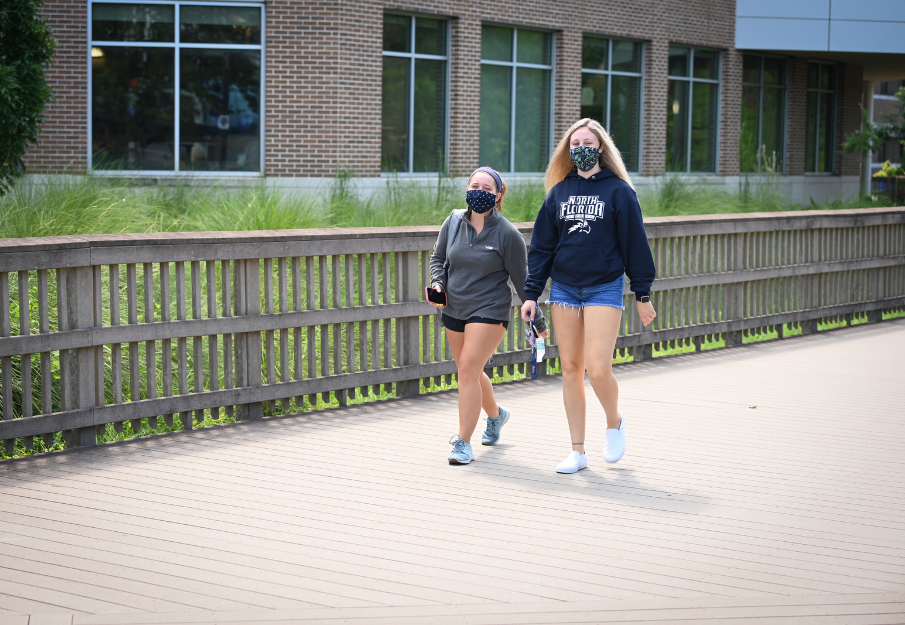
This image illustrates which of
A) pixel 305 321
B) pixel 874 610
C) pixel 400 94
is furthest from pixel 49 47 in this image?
pixel 874 610

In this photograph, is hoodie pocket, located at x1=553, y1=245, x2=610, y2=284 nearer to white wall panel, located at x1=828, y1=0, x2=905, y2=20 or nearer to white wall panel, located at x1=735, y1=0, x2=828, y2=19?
white wall panel, located at x1=735, y1=0, x2=828, y2=19

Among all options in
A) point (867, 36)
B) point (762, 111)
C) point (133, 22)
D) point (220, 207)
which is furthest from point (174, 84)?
point (867, 36)

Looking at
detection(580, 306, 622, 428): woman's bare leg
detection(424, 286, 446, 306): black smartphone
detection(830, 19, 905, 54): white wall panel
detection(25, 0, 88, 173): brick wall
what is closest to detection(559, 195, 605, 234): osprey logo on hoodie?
detection(580, 306, 622, 428): woman's bare leg

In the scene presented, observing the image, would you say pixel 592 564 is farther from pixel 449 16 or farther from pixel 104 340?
pixel 449 16

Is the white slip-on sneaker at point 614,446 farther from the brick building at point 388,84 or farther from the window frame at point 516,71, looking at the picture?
the window frame at point 516,71

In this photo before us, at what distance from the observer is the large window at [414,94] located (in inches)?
790

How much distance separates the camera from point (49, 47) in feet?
47.8

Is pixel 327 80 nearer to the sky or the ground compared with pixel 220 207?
nearer to the sky

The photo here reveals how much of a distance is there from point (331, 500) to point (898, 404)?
16.0ft

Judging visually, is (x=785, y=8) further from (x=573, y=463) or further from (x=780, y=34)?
Result: (x=573, y=463)

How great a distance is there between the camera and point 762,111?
2853 centimetres

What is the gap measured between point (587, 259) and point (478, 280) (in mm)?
690

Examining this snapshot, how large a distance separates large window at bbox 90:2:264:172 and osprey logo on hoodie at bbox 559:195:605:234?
1387 centimetres

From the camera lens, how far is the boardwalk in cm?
418
